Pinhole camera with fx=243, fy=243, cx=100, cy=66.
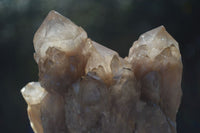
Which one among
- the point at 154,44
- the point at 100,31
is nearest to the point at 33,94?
the point at 154,44

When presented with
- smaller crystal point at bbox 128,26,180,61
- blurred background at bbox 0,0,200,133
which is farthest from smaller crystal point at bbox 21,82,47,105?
blurred background at bbox 0,0,200,133

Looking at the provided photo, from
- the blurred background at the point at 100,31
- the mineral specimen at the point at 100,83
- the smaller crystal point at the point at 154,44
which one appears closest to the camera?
the mineral specimen at the point at 100,83

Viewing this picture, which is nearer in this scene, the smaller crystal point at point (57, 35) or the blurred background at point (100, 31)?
the smaller crystal point at point (57, 35)

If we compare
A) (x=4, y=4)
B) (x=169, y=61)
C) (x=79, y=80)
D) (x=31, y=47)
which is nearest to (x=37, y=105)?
(x=79, y=80)

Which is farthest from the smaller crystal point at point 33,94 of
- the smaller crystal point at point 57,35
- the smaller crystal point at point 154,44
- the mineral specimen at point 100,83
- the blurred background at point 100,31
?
the blurred background at point 100,31

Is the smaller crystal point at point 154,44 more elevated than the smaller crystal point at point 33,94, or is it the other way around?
the smaller crystal point at point 154,44

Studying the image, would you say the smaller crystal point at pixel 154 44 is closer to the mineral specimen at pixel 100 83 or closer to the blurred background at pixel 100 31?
the mineral specimen at pixel 100 83

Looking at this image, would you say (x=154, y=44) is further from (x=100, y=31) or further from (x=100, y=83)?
(x=100, y=31)
